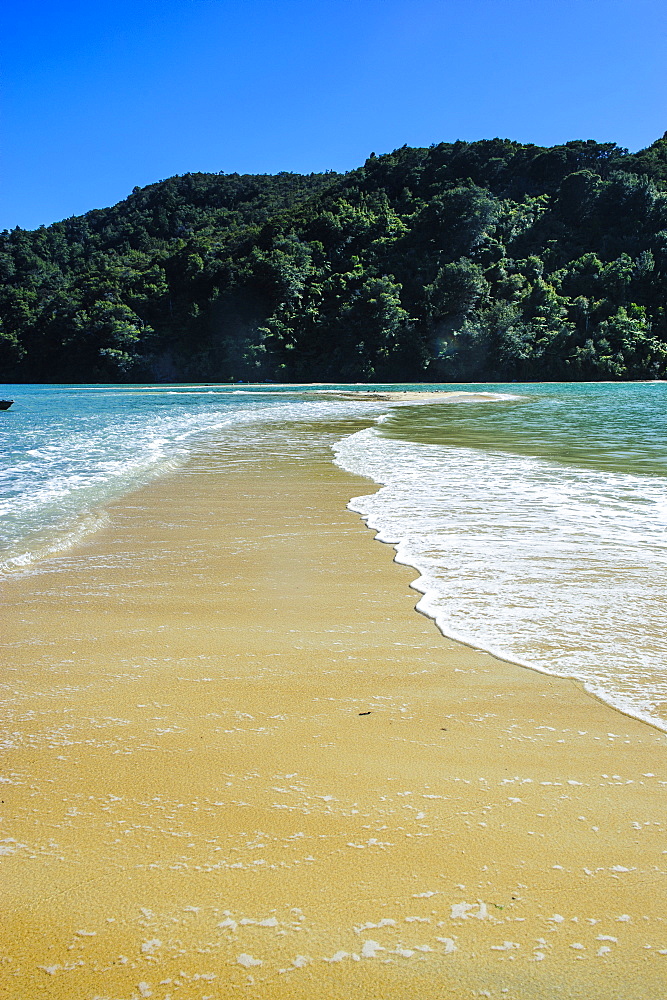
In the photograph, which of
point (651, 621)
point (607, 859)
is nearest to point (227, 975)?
point (607, 859)

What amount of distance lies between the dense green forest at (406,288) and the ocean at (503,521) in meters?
52.2

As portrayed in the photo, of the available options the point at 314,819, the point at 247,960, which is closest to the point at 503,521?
the point at 314,819

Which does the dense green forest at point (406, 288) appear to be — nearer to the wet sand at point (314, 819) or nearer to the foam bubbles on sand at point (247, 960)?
the wet sand at point (314, 819)

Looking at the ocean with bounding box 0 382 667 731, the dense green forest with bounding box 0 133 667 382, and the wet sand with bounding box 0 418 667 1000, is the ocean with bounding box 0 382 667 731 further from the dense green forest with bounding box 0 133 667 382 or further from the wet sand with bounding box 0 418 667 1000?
the dense green forest with bounding box 0 133 667 382

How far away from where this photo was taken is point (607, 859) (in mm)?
1558

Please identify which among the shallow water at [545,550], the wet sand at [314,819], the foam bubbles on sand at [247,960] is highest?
the shallow water at [545,550]

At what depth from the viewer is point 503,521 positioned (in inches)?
211

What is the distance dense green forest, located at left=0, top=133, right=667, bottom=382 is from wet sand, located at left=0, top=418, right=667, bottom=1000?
205 ft

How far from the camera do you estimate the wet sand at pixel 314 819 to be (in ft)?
4.25

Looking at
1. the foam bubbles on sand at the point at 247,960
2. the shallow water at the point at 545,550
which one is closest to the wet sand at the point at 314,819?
the foam bubbles on sand at the point at 247,960

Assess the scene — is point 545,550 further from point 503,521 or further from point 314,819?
point 314,819

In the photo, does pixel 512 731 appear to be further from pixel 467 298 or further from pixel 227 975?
pixel 467 298

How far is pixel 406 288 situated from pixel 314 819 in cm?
7497

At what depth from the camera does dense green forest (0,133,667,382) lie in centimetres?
6362
